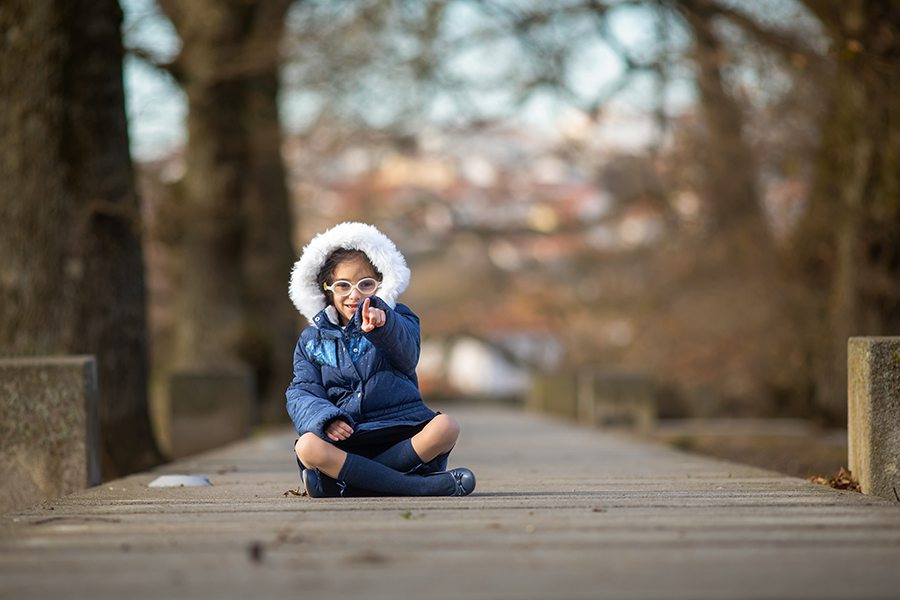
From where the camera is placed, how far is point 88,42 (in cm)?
1149

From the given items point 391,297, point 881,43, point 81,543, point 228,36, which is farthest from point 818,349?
point 81,543

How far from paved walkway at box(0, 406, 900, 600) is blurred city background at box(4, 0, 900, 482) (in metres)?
5.11

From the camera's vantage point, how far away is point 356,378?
22.3 feet

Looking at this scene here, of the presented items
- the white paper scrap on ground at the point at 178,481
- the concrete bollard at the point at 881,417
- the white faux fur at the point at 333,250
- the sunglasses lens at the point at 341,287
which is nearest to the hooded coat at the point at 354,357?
the white faux fur at the point at 333,250

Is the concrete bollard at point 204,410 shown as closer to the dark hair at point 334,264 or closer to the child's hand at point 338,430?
the dark hair at point 334,264

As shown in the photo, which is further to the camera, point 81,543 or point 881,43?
point 881,43

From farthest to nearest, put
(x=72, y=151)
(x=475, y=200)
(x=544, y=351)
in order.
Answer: (x=544, y=351), (x=475, y=200), (x=72, y=151)

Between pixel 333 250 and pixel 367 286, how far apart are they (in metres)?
0.26

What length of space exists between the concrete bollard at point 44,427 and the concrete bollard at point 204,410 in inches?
222

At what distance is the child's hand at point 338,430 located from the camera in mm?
6594

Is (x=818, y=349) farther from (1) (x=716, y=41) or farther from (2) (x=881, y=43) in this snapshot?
(2) (x=881, y=43)

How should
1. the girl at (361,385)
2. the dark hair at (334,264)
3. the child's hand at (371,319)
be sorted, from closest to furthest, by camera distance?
1. the child's hand at (371,319)
2. the girl at (361,385)
3. the dark hair at (334,264)

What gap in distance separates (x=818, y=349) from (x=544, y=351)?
113 feet

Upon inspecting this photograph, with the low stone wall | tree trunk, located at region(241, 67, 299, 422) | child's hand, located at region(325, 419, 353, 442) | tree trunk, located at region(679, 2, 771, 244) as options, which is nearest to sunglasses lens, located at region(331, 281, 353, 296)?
child's hand, located at region(325, 419, 353, 442)
